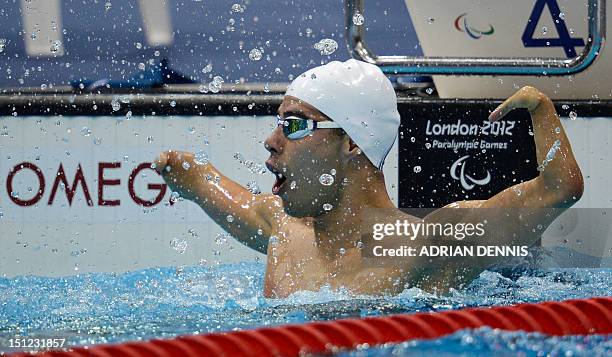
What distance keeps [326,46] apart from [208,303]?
1602mm

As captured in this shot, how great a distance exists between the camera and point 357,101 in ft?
7.79

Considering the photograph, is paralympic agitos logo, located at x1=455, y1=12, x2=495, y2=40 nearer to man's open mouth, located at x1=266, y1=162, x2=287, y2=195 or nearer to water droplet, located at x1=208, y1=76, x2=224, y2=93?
water droplet, located at x1=208, y1=76, x2=224, y2=93

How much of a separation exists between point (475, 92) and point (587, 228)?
67cm

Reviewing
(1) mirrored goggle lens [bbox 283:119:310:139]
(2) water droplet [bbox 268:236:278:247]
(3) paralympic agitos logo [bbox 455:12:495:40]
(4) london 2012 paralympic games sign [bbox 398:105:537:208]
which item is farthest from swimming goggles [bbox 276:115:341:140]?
(3) paralympic agitos logo [bbox 455:12:495:40]

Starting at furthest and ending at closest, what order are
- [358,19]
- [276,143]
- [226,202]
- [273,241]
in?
[358,19] < [226,202] < [273,241] < [276,143]

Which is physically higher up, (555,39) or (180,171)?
(555,39)

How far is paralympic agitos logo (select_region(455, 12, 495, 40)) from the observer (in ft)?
12.5

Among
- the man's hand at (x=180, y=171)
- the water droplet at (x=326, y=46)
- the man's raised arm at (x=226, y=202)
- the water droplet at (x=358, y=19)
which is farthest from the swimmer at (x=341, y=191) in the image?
the water droplet at (x=326, y=46)

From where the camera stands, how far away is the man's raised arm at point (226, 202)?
262 cm

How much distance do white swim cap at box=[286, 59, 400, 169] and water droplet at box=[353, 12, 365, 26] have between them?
1.13 m

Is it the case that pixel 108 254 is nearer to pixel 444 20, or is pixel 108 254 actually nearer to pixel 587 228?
pixel 444 20

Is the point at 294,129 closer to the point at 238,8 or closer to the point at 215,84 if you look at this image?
the point at 215,84

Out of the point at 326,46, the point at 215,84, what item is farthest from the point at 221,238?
the point at 326,46

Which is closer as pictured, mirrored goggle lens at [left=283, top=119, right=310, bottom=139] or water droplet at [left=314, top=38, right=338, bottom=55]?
mirrored goggle lens at [left=283, top=119, right=310, bottom=139]
